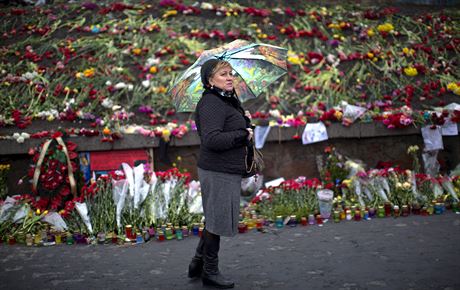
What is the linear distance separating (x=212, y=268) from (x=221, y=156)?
930mm

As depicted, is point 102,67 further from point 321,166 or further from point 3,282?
point 3,282

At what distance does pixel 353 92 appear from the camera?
9.21m

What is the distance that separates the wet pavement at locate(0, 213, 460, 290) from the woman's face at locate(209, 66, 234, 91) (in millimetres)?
1656

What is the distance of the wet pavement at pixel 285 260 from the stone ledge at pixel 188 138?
2043mm

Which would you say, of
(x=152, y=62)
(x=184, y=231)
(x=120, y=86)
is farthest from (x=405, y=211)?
(x=152, y=62)

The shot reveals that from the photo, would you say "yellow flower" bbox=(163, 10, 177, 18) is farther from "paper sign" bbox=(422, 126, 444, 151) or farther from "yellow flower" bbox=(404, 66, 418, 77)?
"paper sign" bbox=(422, 126, 444, 151)

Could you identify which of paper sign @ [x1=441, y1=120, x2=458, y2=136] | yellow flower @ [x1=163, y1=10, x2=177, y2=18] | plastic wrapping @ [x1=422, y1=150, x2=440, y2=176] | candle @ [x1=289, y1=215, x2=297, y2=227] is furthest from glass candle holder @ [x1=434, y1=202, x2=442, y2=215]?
yellow flower @ [x1=163, y1=10, x2=177, y2=18]

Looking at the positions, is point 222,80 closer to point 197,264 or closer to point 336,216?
point 197,264

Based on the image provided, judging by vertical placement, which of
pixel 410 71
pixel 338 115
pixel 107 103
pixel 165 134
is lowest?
pixel 165 134

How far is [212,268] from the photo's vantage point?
425cm

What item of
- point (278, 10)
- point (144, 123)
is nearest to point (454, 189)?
point (144, 123)

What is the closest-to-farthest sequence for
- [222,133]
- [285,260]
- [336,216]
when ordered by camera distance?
[222,133] → [285,260] → [336,216]

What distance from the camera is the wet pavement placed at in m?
4.40

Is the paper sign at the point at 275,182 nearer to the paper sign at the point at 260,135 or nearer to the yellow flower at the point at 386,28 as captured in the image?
the paper sign at the point at 260,135
